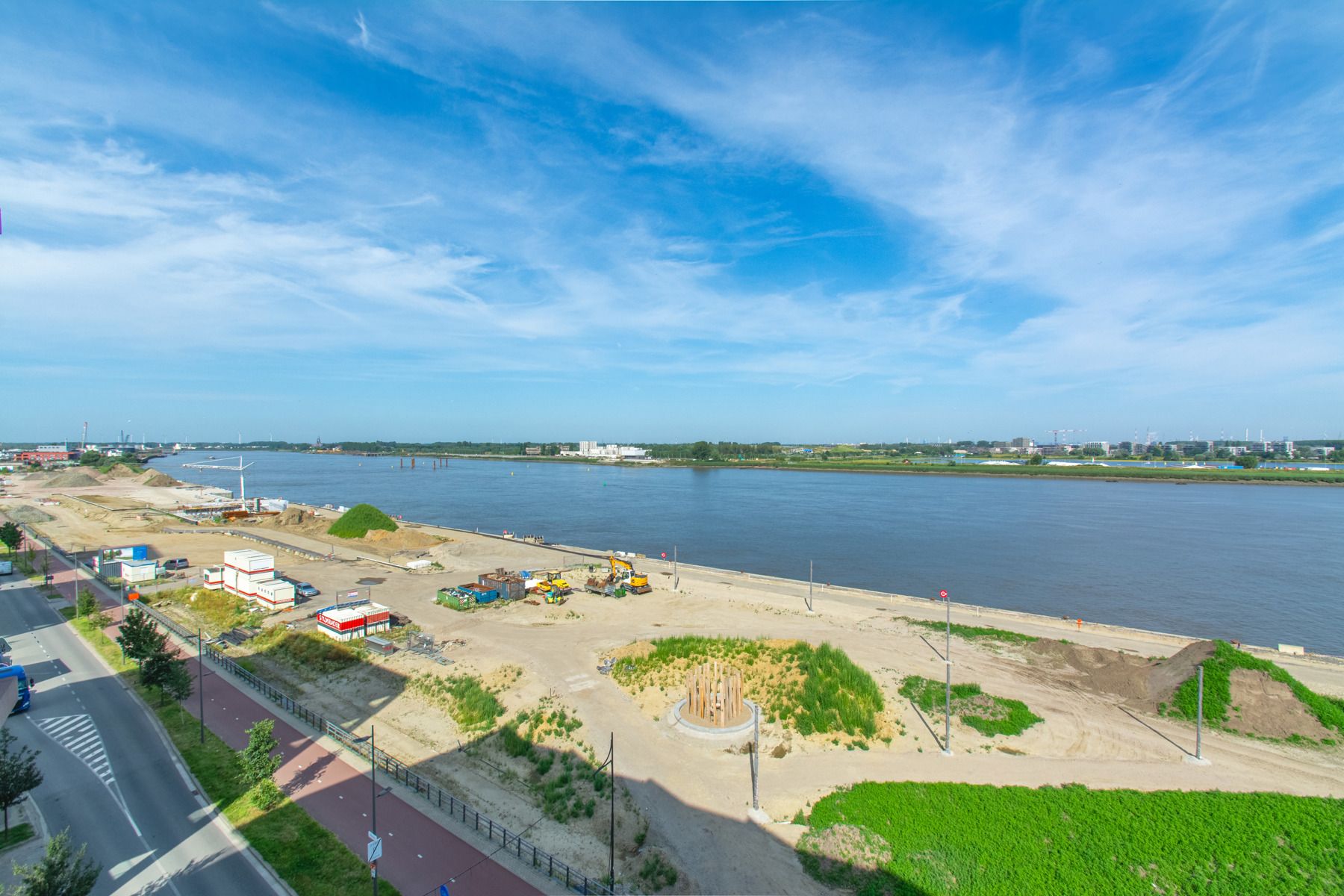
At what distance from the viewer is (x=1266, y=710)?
2102cm

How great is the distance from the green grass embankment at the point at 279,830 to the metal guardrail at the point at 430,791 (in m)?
2.34

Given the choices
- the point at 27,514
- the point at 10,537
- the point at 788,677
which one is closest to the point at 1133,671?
the point at 788,677

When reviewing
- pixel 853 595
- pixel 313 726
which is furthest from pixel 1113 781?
pixel 313 726

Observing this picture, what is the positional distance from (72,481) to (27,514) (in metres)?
62.1

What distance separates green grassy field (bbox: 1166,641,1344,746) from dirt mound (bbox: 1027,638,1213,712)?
43 centimetres

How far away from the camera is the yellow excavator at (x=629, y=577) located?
40469 millimetres

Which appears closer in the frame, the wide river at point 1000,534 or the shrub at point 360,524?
the wide river at point 1000,534

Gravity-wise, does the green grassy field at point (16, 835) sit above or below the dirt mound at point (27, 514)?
above

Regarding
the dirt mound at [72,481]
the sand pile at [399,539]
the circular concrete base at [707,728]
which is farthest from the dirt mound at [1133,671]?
the dirt mound at [72,481]

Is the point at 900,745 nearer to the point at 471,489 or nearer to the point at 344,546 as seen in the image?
the point at 344,546

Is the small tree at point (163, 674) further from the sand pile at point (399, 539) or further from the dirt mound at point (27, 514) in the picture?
the dirt mound at point (27, 514)

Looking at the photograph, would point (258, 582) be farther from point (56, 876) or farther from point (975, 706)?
point (975, 706)

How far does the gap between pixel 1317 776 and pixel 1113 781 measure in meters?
6.58

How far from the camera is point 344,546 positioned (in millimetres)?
A: 56719
